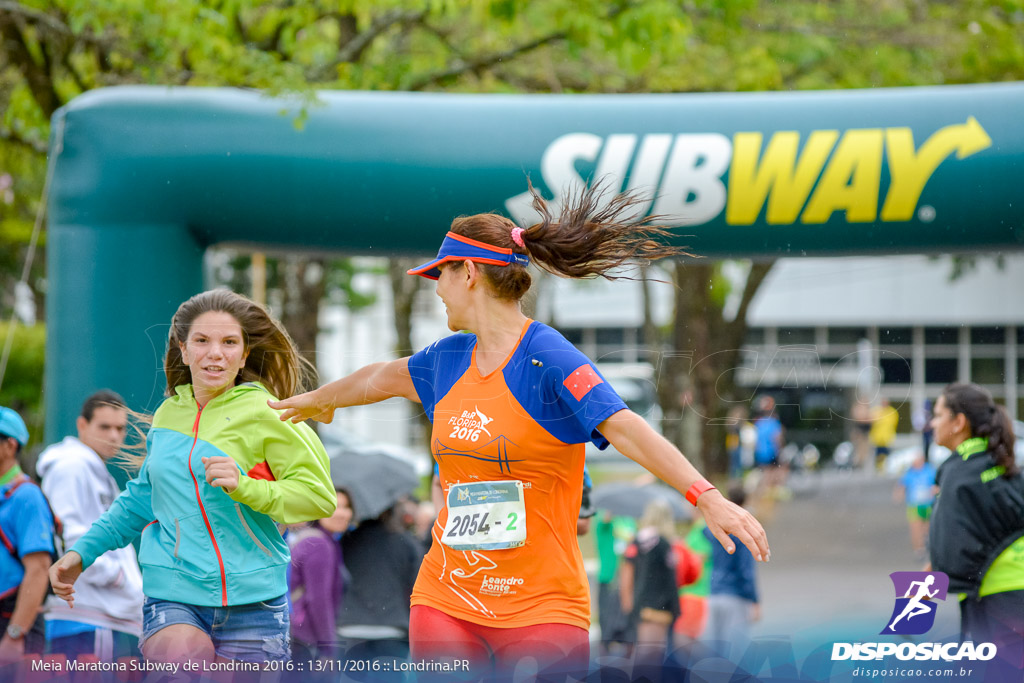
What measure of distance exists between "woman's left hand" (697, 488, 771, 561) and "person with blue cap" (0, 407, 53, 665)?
2.20 m

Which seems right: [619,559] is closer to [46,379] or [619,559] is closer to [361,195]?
[361,195]

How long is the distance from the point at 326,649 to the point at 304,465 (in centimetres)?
67

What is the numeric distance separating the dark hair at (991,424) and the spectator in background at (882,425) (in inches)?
8.9

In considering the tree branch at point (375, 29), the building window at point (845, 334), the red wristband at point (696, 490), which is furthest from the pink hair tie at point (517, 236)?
the building window at point (845, 334)

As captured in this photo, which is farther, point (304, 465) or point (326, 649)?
point (326, 649)

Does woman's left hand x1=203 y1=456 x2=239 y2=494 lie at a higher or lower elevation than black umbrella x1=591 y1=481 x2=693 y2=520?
higher

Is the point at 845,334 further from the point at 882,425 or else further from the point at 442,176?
the point at 442,176

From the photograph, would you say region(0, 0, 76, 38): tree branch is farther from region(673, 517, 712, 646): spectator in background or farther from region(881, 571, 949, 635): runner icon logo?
region(881, 571, 949, 635): runner icon logo

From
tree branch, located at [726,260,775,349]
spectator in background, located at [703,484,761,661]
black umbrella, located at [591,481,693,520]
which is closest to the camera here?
spectator in background, located at [703,484,761,661]

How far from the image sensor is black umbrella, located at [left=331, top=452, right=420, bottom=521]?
4.34m

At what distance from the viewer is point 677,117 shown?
4066 mm

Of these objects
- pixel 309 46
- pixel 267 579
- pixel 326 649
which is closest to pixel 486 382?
pixel 267 579

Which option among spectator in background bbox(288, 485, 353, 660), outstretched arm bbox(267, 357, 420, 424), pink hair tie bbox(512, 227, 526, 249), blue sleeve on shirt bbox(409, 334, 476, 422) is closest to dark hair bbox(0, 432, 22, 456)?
spectator in background bbox(288, 485, 353, 660)

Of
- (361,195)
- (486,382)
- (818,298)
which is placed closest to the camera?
(486,382)
